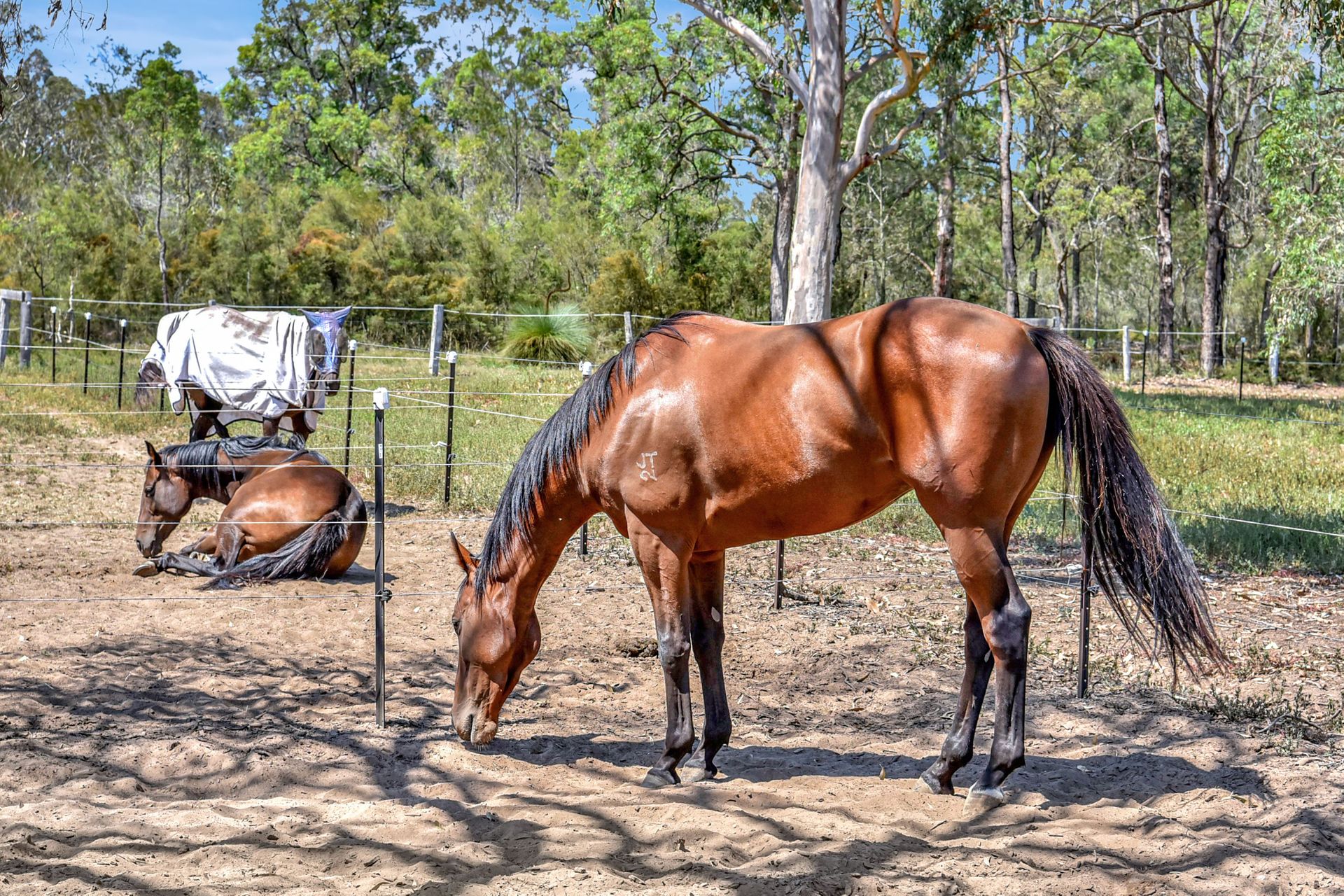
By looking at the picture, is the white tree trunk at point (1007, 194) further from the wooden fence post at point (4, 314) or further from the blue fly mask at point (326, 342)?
the wooden fence post at point (4, 314)

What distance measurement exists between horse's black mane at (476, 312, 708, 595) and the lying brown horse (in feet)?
8.55

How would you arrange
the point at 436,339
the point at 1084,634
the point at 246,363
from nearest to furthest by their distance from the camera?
the point at 1084,634
the point at 246,363
the point at 436,339

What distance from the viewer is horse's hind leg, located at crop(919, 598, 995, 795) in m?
4.04

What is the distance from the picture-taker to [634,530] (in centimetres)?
427

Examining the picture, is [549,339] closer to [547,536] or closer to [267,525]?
[267,525]

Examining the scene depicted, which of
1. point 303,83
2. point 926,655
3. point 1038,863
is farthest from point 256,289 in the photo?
point 1038,863

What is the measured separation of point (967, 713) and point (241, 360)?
7.99 metres

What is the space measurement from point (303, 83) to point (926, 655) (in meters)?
44.1

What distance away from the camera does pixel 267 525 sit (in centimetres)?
715

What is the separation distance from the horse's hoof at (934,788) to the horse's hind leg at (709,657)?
0.79m

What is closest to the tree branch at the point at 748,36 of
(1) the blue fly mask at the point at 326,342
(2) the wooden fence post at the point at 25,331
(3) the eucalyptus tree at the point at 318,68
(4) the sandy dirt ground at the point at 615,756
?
(1) the blue fly mask at the point at 326,342

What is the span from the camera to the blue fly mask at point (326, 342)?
33.7ft

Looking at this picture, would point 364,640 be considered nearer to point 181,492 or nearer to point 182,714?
point 182,714

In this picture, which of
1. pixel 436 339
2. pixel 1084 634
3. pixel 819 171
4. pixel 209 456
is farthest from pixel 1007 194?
pixel 1084 634
